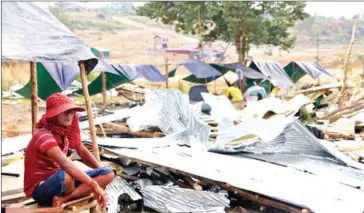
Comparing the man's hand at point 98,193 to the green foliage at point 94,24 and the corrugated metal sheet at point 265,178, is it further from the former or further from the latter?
the green foliage at point 94,24

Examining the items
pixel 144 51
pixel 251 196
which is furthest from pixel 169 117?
pixel 144 51

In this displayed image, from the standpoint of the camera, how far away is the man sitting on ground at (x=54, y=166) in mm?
4004

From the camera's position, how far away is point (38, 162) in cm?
414

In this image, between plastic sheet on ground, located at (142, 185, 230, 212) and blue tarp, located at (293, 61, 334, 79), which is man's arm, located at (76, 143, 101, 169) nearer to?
plastic sheet on ground, located at (142, 185, 230, 212)

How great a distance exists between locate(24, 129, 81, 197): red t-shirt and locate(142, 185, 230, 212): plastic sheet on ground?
2.23m

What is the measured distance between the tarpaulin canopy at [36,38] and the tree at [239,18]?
15.6m

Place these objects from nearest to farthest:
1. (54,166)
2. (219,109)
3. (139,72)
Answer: (54,166), (219,109), (139,72)

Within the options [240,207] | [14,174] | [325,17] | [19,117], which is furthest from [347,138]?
[325,17]

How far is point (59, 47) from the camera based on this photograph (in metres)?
5.23

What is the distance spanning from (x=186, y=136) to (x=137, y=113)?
138 centimetres

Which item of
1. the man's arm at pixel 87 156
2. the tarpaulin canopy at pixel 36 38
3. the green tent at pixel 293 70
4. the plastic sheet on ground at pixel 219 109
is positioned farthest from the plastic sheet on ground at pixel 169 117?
the green tent at pixel 293 70

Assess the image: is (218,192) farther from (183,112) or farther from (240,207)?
(183,112)

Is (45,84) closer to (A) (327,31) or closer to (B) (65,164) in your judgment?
(B) (65,164)

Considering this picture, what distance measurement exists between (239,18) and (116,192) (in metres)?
15.5
